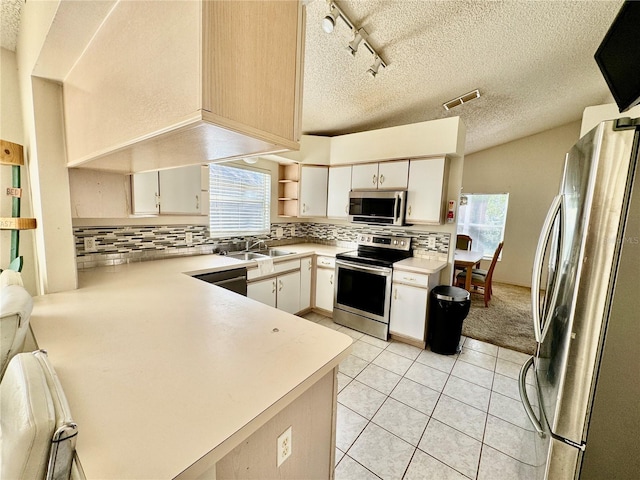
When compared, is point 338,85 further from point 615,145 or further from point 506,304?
point 506,304

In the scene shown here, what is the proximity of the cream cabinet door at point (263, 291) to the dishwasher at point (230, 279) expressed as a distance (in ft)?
0.37

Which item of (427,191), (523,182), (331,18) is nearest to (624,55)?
(331,18)

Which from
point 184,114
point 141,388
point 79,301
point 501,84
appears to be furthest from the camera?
point 501,84

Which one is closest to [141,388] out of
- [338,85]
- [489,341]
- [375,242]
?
[338,85]

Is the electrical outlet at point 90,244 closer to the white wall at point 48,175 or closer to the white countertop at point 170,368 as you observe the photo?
the white wall at point 48,175

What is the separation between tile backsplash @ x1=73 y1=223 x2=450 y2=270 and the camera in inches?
88.4

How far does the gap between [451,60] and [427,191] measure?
4.02ft

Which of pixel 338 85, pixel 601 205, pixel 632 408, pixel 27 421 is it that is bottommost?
pixel 632 408

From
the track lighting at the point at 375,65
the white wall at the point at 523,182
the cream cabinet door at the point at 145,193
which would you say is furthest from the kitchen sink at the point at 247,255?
the white wall at the point at 523,182

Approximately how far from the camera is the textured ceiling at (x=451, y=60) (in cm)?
181

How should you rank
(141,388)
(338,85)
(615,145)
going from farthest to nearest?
1. (338,85)
2. (615,145)
3. (141,388)

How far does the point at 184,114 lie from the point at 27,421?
68 centimetres

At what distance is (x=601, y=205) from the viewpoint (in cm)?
94

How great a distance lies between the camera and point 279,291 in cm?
311
